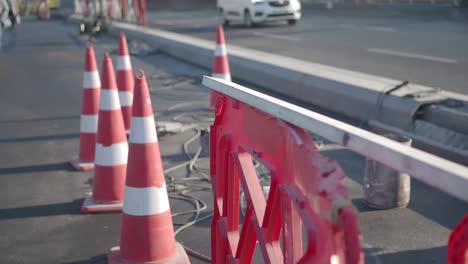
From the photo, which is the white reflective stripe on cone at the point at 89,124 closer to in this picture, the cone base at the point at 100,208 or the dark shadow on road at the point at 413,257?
the cone base at the point at 100,208

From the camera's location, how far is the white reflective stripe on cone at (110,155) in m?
5.46

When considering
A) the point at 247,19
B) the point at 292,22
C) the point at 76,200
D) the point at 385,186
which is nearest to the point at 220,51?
the point at 76,200

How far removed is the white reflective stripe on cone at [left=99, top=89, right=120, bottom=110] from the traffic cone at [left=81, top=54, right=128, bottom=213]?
2.7 inches

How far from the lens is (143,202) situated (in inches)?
170

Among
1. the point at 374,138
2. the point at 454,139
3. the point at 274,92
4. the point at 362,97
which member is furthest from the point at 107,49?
the point at 374,138

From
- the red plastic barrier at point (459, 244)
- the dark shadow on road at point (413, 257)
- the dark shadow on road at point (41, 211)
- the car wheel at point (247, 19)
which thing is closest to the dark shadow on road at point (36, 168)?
the dark shadow on road at point (41, 211)

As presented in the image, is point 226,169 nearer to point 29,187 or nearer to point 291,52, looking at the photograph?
point 29,187

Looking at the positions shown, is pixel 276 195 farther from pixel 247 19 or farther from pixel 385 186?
pixel 247 19

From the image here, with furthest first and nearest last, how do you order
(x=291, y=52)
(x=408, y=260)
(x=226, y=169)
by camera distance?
(x=291, y=52)
(x=408, y=260)
(x=226, y=169)

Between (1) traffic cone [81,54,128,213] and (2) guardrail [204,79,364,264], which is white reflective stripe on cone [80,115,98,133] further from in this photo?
(2) guardrail [204,79,364,264]

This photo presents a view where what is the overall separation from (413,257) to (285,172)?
6.07ft

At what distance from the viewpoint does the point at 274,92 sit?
34.5 ft

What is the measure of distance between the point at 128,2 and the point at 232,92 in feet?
99.2

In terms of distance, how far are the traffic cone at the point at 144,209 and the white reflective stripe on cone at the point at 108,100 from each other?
129 cm
